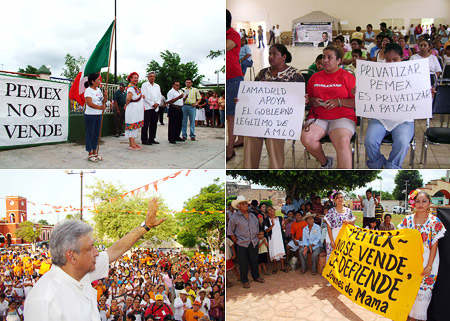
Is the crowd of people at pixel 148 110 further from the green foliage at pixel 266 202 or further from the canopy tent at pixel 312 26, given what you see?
the canopy tent at pixel 312 26

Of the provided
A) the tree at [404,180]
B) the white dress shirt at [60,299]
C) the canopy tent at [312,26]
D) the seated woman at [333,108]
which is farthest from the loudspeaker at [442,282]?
the canopy tent at [312,26]

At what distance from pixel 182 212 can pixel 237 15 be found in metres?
4.39

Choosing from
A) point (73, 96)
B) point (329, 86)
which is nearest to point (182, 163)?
point (73, 96)

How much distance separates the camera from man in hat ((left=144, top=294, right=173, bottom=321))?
12.3ft

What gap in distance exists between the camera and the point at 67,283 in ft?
5.95

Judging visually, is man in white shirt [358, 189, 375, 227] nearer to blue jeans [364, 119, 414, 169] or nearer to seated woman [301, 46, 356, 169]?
blue jeans [364, 119, 414, 169]

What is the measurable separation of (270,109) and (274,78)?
0.30m

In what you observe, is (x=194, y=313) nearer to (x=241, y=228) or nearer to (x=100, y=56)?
(x=241, y=228)

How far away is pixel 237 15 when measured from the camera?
6.84 meters

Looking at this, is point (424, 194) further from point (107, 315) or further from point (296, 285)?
point (107, 315)

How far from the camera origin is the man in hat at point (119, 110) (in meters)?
5.29

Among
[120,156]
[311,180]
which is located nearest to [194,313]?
[120,156]

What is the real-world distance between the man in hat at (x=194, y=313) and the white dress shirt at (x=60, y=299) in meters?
2.04

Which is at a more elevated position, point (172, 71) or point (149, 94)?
point (172, 71)
